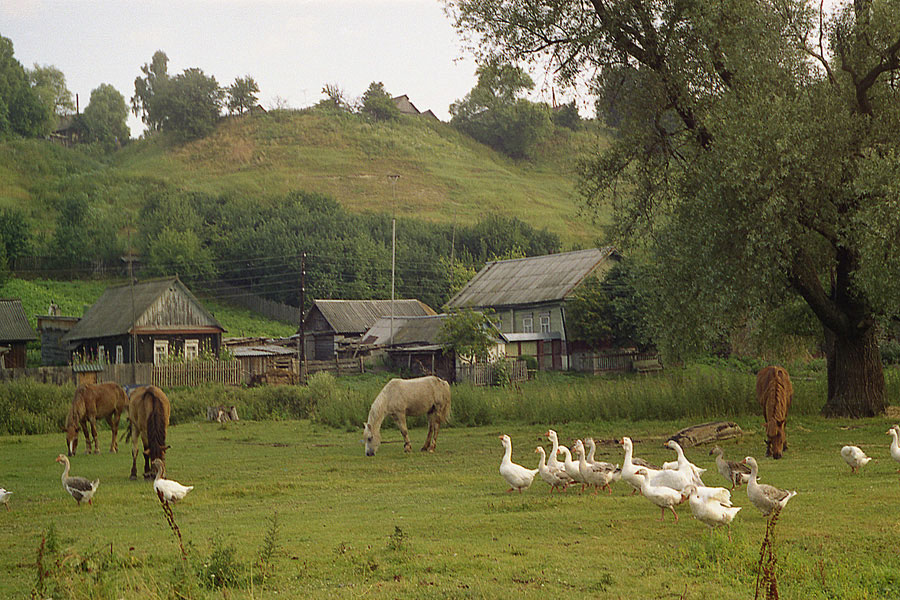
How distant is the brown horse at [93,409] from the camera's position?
2100cm

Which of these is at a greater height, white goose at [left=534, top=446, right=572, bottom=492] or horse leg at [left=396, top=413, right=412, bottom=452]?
white goose at [left=534, top=446, right=572, bottom=492]

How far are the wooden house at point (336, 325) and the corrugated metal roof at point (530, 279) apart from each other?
5.16 meters

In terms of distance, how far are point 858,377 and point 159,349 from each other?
39.1 m

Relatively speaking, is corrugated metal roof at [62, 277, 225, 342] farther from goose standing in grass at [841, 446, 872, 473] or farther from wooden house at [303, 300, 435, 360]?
goose standing in grass at [841, 446, 872, 473]

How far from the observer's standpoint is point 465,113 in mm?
151750

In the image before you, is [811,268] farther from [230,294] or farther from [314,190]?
[314,190]

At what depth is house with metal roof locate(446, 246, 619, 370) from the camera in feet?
187

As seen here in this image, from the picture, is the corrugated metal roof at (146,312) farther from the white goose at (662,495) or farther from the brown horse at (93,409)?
the white goose at (662,495)

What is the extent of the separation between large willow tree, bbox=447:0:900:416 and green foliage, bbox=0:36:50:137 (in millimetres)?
107225

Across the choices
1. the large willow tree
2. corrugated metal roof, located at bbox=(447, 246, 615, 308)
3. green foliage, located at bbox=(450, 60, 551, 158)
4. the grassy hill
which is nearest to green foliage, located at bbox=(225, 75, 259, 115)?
the grassy hill

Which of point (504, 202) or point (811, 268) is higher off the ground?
point (504, 202)

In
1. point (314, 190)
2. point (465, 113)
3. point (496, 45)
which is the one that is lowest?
point (496, 45)

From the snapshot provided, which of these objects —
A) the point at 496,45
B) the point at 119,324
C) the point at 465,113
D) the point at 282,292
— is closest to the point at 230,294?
the point at 282,292

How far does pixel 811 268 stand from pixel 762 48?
5.40 metres
